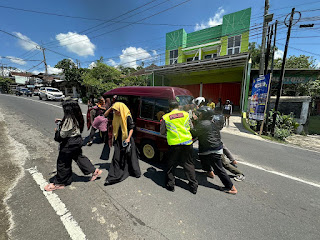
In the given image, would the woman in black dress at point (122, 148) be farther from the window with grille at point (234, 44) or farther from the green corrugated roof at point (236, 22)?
the window with grille at point (234, 44)

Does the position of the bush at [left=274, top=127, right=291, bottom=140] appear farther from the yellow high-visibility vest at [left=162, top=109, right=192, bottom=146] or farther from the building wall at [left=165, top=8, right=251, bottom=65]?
the building wall at [left=165, top=8, right=251, bottom=65]

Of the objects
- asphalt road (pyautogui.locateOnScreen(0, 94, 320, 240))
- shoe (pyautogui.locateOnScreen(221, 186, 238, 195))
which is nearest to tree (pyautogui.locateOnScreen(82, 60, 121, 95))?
asphalt road (pyautogui.locateOnScreen(0, 94, 320, 240))

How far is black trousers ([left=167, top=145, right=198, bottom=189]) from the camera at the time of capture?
8.41ft

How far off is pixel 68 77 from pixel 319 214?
26926 millimetres

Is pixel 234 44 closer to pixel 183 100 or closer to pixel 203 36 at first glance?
pixel 203 36

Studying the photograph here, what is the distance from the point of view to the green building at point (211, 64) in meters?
13.4

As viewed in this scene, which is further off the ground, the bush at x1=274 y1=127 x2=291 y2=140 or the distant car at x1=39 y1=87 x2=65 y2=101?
the distant car at x1=39 y1=87 x2=65 y2=101

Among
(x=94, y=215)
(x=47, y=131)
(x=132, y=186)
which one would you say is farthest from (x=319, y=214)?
(x=47, y=131)

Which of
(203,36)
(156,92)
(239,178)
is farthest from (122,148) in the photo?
(203,36)

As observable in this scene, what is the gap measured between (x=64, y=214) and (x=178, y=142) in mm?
1992

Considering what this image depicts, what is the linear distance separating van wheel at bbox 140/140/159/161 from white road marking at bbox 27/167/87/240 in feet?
6.54

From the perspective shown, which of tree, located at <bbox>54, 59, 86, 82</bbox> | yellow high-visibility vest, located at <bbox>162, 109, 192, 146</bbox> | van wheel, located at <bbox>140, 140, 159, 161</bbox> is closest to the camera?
yellow high-visibility vest, located at <bbox>162, 109, 192, 146</bbox>

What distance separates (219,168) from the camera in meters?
2.59

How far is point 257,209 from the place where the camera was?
7.41ft
